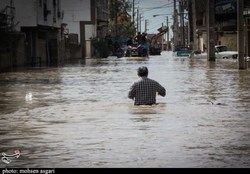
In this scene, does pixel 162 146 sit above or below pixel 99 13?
below

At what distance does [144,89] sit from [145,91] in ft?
0.17

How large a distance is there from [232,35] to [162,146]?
57.0m

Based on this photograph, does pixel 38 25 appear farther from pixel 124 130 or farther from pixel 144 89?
pixel 124 130

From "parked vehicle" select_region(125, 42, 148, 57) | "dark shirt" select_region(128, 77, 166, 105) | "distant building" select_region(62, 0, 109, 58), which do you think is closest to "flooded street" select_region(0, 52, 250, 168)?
"dark shirt" select_region(128, 77, 166, 105)

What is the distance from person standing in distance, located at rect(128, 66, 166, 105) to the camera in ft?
49.8

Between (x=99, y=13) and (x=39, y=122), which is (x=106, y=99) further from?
(x=99, y=13)

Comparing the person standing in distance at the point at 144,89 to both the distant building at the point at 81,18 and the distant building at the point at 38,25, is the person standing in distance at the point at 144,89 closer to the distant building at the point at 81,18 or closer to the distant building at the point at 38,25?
the distant building at the point at 38,25

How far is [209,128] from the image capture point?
11.9 meters

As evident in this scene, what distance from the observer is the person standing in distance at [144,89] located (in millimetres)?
15188

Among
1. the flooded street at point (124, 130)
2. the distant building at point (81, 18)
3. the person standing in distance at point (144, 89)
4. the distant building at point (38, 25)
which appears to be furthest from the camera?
the distant building at point (81, 18)

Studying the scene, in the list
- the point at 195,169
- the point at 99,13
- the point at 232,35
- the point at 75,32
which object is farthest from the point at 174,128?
the point at 99,13

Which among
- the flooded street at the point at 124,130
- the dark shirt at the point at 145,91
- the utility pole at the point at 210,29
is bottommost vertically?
the flooded street at the point at 124,130

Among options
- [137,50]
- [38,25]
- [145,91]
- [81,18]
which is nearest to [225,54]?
[137,50]

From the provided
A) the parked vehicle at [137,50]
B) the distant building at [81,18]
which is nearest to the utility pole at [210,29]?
the parked vehicle at [137,50]
